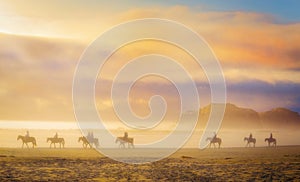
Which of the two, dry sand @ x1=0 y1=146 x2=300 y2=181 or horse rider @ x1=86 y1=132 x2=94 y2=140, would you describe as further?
horse rider @ x1=86 y1=132 x2=94 y2=140

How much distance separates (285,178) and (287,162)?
15.3 meters

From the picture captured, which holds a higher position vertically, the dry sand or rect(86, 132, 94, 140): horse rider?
rect(86, 132, 94, 140): horse rider

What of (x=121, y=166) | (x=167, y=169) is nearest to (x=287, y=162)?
(x=167, y=169)

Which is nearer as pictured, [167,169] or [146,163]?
[167,169]

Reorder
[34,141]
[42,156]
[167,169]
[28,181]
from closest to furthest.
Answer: [28,181]
[167,169]
[42,156]
[34,141]

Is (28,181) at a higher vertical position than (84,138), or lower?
lower

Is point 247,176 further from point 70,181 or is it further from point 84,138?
point 84,138

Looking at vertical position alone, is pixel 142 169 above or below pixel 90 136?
below

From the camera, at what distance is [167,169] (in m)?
59.1

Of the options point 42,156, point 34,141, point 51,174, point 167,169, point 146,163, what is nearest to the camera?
point 51,174

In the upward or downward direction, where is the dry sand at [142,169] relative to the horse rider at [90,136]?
downward

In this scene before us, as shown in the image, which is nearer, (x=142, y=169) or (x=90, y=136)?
(x=142, y=169)

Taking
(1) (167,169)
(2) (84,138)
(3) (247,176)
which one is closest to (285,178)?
(3) (247,176)

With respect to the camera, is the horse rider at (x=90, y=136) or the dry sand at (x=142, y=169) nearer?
the dry sand at (x=142, y=169)
